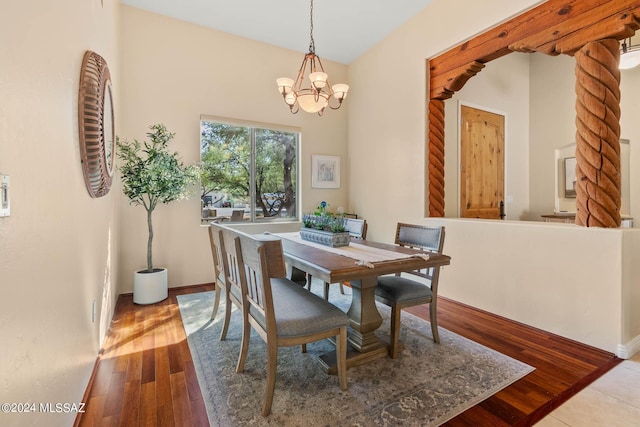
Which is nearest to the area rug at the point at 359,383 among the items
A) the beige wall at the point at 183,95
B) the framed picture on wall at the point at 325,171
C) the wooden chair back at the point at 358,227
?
the wooden chair back at the point at 358,227

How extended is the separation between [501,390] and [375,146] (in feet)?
11.3

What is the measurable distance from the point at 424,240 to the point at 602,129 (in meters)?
1.55

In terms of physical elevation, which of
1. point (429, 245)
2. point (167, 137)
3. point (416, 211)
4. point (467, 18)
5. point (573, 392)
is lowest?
point (573, 392)

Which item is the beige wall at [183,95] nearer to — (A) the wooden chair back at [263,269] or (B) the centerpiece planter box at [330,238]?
(B) the centerpiece planter box at [330,238]

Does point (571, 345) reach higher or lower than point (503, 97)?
lower

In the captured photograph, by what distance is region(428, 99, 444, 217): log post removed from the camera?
3.68m

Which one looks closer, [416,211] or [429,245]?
[429,245]

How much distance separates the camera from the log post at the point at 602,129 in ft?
7.53

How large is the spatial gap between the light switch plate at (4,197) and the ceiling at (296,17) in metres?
3.54

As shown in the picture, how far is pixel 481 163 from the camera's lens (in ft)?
14.0

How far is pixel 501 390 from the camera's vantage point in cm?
182

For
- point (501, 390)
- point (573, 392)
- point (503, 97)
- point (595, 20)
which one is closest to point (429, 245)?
point (501, 390)

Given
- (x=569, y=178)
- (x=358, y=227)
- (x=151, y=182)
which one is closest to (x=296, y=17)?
(x=151, y=182)

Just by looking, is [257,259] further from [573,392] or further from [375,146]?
[375,146]
